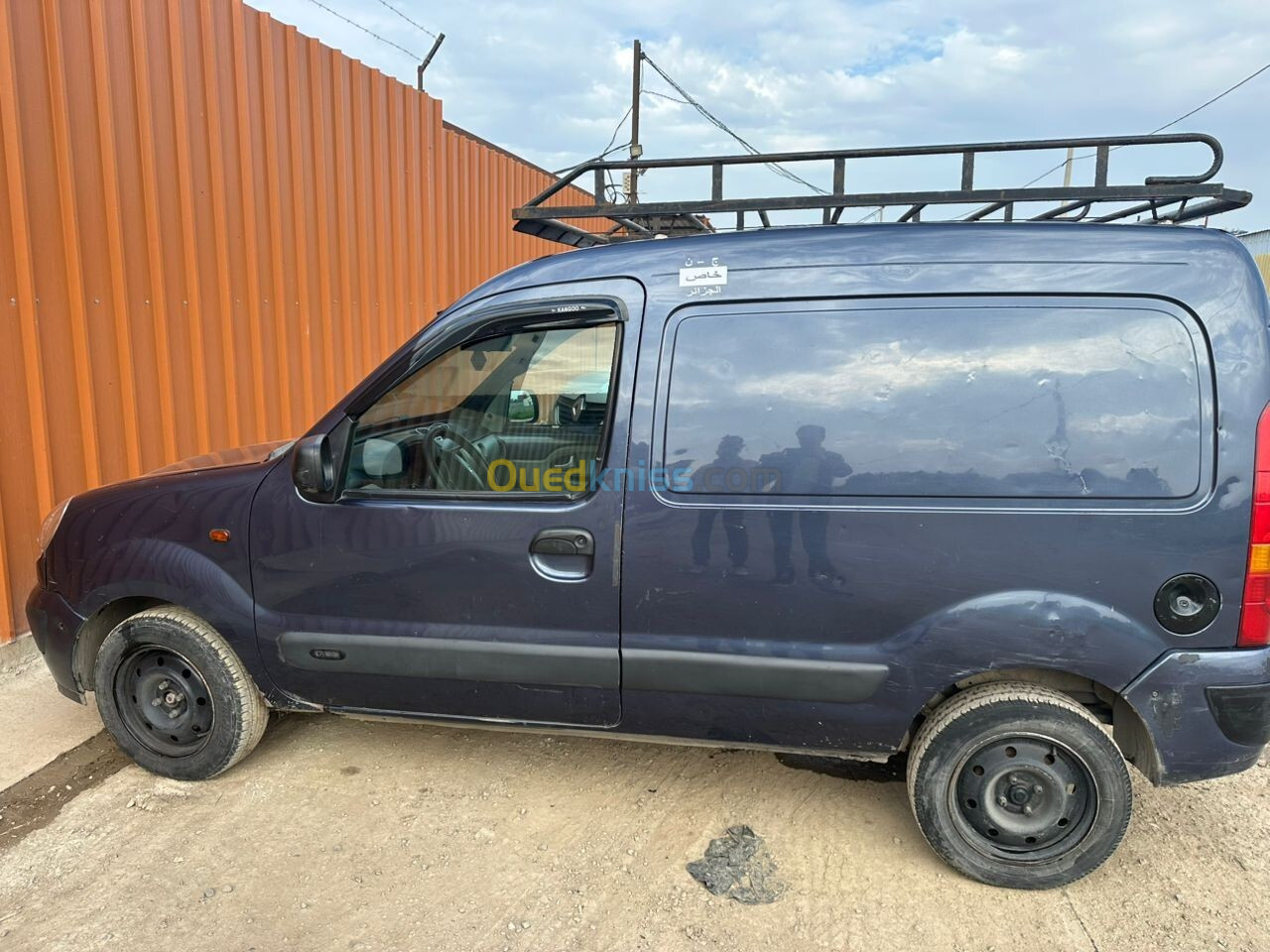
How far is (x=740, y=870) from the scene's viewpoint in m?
2.49

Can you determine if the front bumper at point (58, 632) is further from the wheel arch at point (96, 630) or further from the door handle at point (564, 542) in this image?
the door handle at point (564, 542)

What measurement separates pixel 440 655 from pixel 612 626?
0.61 metres

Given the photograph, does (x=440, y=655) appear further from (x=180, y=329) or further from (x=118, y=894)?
(x=180, y=329)

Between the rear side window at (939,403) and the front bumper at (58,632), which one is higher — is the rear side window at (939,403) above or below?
above

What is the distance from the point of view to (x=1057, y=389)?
2.15 metres

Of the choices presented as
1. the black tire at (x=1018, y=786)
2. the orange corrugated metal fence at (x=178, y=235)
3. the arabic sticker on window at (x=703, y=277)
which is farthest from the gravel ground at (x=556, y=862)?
the orange corrugated metal fence at (x=178, y=235)

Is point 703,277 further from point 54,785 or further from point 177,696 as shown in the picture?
point 54,785

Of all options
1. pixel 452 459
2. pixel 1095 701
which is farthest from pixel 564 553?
pixel 1095 701

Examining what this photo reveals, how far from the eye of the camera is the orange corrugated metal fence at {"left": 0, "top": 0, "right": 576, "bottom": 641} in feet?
12.7

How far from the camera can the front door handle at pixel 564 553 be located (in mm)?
2430

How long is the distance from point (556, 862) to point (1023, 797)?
1.46 metres

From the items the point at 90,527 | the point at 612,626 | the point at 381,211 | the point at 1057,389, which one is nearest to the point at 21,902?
the point at 90,527

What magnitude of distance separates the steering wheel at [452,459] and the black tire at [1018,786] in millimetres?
1646

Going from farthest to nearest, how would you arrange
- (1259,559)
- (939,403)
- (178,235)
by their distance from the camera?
(178,235)
(939,403)
(1259,559)
